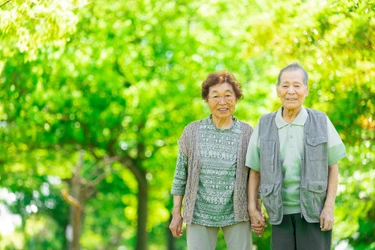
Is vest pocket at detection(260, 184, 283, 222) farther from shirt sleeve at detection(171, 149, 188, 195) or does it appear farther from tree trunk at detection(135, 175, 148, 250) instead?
tree trunk at detection(135, 175, 148, 250)

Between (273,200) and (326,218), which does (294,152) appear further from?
(326,218)

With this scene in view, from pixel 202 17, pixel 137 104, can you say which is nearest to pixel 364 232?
pixel 137 104

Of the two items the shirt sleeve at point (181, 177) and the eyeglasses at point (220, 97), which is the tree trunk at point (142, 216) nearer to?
the shirt sleeve at point (181, 177)

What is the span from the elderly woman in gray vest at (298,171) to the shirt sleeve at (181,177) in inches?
26.0

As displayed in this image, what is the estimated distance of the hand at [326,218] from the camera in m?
4.21

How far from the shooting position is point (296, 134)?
4.37 metres

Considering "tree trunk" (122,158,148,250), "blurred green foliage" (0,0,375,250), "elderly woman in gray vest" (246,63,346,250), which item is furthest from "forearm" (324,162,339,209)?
"tree trunk" (122,158,148,250)

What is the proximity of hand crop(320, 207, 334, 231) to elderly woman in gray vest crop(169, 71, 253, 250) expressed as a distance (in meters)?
0.61

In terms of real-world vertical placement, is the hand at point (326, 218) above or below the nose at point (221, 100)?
below

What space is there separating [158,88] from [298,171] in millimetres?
10406

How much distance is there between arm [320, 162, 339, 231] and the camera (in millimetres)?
4219

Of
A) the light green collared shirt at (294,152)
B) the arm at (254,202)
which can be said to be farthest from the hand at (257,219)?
the light green collared shirt at (294,152)

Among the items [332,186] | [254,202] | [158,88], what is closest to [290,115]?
[332,186]

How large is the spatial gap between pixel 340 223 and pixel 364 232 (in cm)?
54
